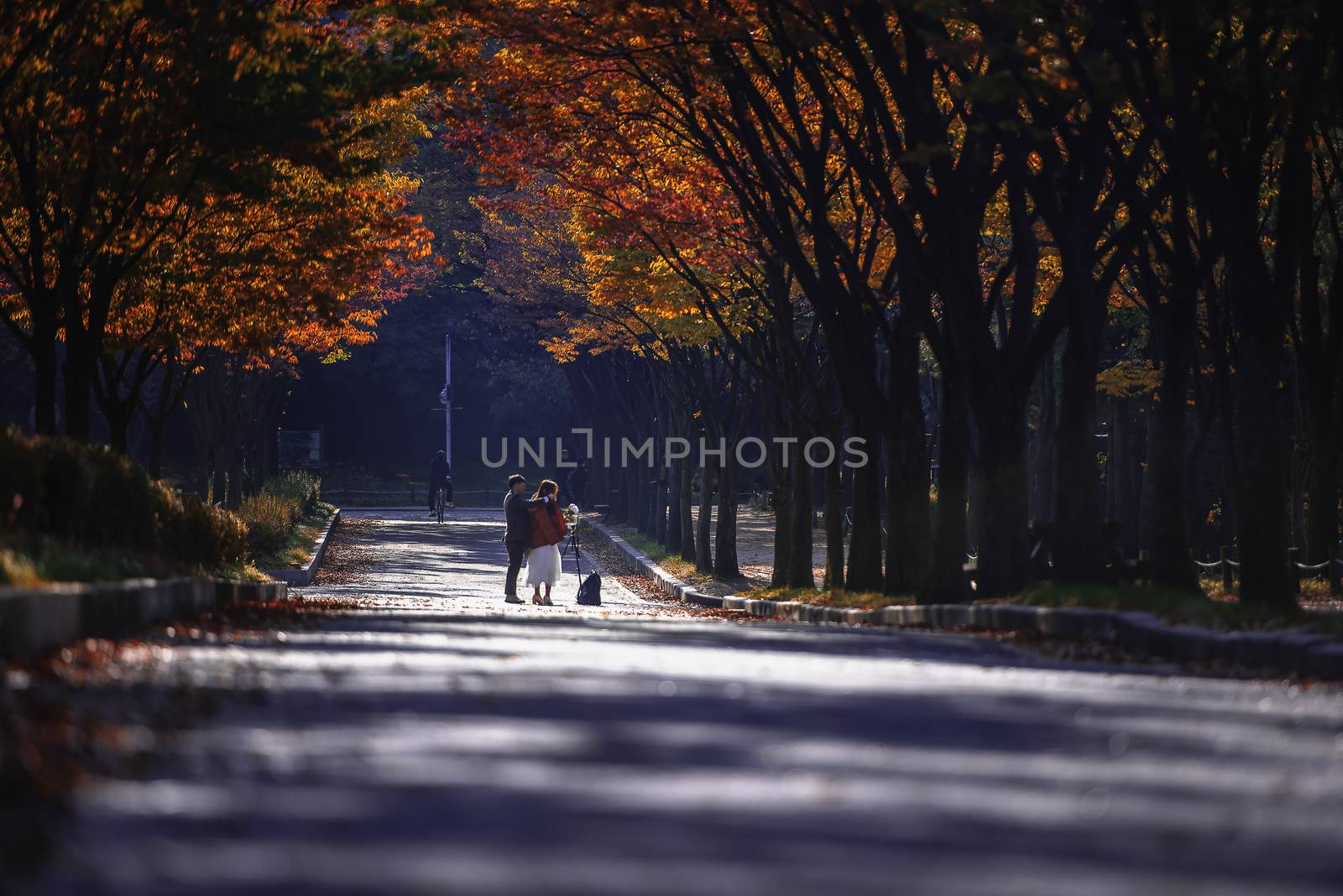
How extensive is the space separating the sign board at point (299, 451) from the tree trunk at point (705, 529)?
3658 cm

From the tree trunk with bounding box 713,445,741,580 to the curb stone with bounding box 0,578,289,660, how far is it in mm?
19362

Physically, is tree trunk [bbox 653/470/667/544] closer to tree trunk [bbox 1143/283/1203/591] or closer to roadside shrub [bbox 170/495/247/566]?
roadside shrub [bbox 170/495/247/566]

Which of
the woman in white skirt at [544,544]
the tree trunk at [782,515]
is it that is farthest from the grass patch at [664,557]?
the woman in white skirt at [544,544]

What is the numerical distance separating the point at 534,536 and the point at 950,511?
10.8m

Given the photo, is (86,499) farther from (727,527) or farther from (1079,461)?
(727,527)

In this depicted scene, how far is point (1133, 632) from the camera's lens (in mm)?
13266

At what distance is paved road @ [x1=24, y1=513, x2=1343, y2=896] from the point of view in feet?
12.7

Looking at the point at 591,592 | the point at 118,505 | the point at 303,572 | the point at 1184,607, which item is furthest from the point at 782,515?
the point at 1184,607

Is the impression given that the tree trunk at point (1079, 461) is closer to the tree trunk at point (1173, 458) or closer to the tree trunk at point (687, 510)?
the tree trunk at point (1173, 458)

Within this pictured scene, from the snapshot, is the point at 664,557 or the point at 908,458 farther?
the point at 664,557

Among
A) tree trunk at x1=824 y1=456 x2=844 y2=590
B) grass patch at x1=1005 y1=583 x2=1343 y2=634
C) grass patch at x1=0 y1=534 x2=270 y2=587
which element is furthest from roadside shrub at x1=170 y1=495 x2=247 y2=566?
tree trunk at x1=824 y1=456 x2=844 y2=590

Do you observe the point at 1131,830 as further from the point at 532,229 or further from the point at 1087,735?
the point at 532,229

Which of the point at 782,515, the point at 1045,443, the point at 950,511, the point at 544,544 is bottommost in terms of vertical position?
the point at 544,544

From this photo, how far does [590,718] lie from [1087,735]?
1636 mm
